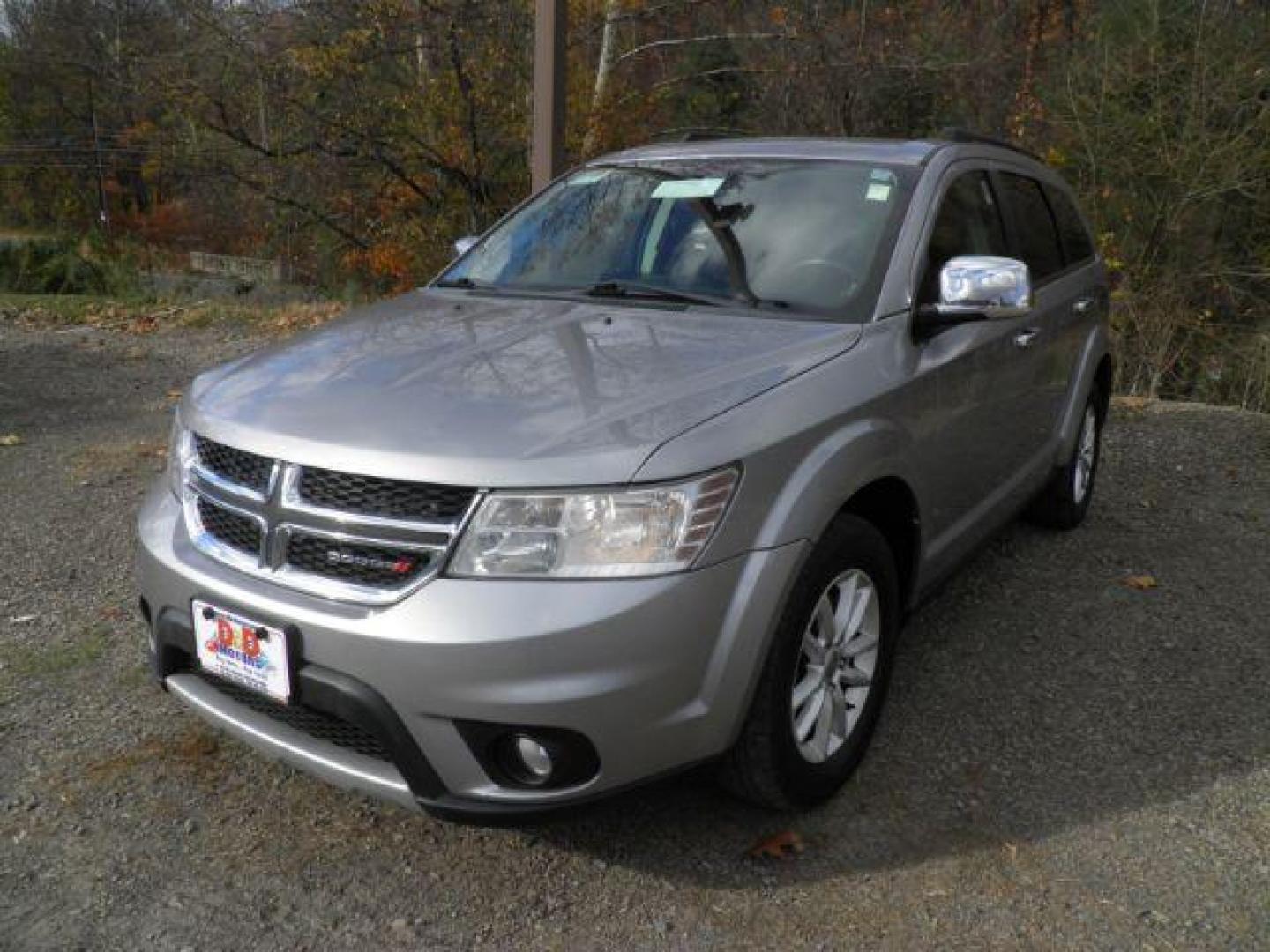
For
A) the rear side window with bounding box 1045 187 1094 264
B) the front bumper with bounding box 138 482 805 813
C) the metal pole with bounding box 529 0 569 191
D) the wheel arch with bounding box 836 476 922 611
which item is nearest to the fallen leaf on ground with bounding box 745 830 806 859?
the front bumper with bounding box 138 482 805 813

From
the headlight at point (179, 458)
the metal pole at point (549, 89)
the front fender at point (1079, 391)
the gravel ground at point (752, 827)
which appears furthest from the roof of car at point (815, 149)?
the metal pole at point (549, 89)

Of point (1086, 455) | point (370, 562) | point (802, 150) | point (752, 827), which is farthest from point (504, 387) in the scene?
point (1086, 455)

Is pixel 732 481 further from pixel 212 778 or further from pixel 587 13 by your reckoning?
pixel 587 13

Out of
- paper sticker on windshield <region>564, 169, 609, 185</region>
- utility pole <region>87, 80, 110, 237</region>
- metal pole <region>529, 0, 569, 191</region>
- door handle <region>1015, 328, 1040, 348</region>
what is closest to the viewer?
door handle <region>1015, 328, 1040, 348</region>

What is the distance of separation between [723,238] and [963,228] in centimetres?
84

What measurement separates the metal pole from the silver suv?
3.25 metres

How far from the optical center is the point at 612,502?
219cm

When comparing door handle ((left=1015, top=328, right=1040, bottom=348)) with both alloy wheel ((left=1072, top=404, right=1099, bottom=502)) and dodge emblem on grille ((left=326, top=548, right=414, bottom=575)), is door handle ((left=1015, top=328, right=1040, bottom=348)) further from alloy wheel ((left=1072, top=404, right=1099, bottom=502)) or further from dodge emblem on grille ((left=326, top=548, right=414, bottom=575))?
dodge emblem on grille ((left=326, top=548, right=414, bottom=575))

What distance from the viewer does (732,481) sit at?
90.4 inches

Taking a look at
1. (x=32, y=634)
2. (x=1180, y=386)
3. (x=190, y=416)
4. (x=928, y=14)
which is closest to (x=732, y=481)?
(x=190, y=416)

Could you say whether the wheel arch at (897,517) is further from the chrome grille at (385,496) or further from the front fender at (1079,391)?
the front fender at (1079,391)

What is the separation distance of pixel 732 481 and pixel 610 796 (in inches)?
27.8

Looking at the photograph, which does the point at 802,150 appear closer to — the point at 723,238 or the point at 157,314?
the point at 723,238

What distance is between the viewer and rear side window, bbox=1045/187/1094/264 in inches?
184
